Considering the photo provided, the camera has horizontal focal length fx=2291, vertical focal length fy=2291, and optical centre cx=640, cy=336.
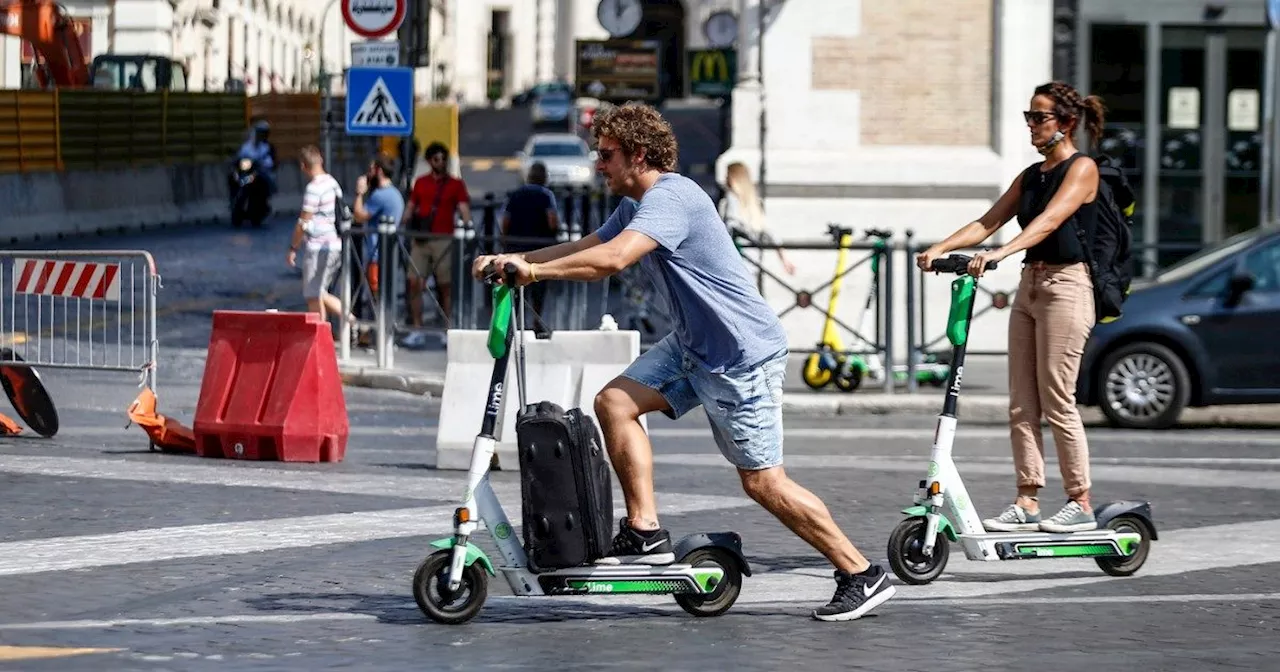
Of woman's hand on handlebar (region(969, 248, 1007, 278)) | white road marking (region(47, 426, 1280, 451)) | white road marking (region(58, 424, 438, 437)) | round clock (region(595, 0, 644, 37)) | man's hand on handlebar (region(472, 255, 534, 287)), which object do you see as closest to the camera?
man's hand on handlebar (region(472, 255, 534, 287))

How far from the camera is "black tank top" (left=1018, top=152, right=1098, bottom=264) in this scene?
8602 mm

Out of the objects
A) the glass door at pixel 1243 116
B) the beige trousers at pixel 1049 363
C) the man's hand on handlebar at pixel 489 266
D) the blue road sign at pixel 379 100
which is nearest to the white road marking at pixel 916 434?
the beige trousers at pixel 1049 363

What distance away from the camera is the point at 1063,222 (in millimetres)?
8570

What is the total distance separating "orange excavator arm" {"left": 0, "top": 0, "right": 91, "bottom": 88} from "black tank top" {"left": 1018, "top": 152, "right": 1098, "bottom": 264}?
34.4 meters

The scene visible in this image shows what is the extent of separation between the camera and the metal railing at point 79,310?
1360cm

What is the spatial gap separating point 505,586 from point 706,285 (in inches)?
63.4

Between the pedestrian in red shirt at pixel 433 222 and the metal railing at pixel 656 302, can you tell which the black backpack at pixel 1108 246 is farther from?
the pedestrian in red shirt at pixel 433 222

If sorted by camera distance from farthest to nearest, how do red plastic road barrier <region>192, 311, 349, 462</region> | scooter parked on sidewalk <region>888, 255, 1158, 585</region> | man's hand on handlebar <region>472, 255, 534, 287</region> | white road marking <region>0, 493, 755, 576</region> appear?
red plastic road barrier <region>192, 311, 349, 462</region> → white road marking <region>0, 493, 755, 576</region> → scooter parked on sidewalk <region>888, 255, 1158, 585</region> → man's hand on handlebar <region>472, 255, 534, 287</region>

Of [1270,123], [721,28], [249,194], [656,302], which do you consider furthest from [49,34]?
[1270,123]

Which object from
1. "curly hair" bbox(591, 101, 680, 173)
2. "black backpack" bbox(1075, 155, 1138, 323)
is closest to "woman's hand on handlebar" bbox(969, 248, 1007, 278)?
"black backpack" bbox(1075, 155, 1138, 323)

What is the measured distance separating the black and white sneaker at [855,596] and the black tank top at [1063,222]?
5.58 feet

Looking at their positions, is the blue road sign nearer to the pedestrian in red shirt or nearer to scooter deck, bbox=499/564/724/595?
the pedestrian in red shirt

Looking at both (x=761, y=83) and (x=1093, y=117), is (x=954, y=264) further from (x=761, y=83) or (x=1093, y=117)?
(x=761, y=83)

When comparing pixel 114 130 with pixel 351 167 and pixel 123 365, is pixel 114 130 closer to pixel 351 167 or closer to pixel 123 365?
pixel 351 167
